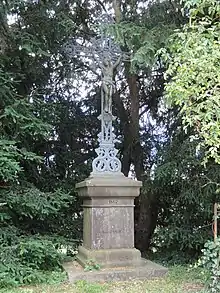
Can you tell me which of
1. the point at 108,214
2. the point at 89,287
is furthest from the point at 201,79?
the point at 89,287

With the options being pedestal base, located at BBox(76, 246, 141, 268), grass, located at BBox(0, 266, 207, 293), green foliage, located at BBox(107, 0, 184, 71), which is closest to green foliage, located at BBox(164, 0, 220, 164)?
green foliage, located at BBox(107, 0, 184, 71)

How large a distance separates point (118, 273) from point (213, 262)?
1.38m

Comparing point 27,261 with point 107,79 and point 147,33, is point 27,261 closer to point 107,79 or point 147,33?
point 107,79

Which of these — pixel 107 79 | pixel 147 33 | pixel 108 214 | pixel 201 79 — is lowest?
pixel 108 214

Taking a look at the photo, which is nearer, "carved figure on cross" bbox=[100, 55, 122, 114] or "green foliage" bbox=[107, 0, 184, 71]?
"green foliage" bbox=[107, 0, 184, 71]

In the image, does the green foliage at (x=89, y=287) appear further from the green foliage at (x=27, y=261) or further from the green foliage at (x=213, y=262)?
the green foliage at (x=213, y=262)

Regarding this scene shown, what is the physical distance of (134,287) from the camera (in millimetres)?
4781

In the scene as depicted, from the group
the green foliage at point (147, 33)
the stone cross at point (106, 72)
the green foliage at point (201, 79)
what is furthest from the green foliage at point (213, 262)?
the green foliage at point (147, 33)

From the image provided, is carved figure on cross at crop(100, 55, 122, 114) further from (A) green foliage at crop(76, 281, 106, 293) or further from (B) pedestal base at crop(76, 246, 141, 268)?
(A) green foliage at crop(76, 281, 106, 293)

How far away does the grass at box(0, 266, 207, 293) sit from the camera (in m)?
→ 4.62

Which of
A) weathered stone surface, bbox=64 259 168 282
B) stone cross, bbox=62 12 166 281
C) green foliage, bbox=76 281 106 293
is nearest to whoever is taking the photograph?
green foliage, bbox=76 281 106 293

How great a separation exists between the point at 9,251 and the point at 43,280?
610 mm

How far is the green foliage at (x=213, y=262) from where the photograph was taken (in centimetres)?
424

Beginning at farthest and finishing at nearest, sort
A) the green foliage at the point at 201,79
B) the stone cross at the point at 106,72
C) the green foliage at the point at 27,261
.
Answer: the stone cross at the point at 106,72 < the green foliage at the point at 27,261 < the green foliage at the point at 201,79
